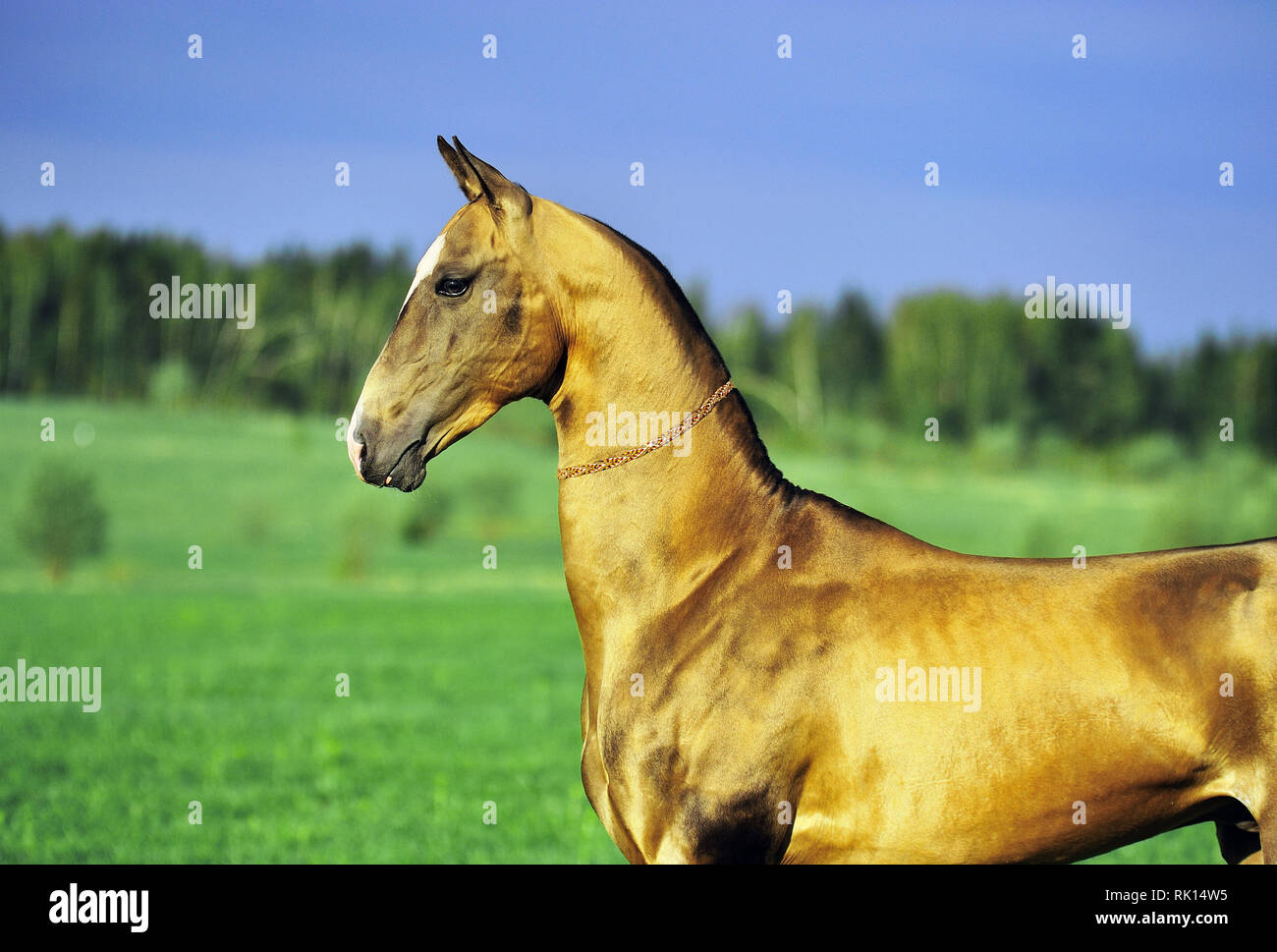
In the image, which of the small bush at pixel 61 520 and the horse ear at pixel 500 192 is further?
the small bush at pixel 61 520

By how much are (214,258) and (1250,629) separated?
71.0 meters

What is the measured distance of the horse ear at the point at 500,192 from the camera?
361 cm

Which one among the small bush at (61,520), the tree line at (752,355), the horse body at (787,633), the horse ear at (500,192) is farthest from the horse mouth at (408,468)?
the small bush at (61,520)

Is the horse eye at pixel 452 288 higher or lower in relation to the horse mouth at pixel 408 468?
higher

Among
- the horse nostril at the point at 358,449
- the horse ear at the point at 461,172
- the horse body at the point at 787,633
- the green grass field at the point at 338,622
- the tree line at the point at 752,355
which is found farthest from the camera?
the tree line at the point at 752,355

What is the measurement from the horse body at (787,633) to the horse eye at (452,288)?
12 mm

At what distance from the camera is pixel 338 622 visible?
32.2 m

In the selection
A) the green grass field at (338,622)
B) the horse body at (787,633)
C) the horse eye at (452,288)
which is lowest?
the green grass field at (338,622)

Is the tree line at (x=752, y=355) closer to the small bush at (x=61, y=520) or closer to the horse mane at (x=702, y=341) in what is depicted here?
the small bush at (x=61, y=520)

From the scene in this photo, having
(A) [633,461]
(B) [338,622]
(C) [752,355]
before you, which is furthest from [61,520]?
(A) [633,461]

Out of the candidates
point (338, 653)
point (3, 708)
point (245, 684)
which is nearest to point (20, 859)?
point (3, 708)

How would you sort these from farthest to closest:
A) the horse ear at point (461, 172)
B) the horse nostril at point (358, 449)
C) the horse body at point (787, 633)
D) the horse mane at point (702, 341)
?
the horse mane at point (702, 341) < the horse ear at point (461, 172) < the horse nostril at point (358, 449) < the horse body at point (787, 633)

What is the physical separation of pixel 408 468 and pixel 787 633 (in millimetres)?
1379
